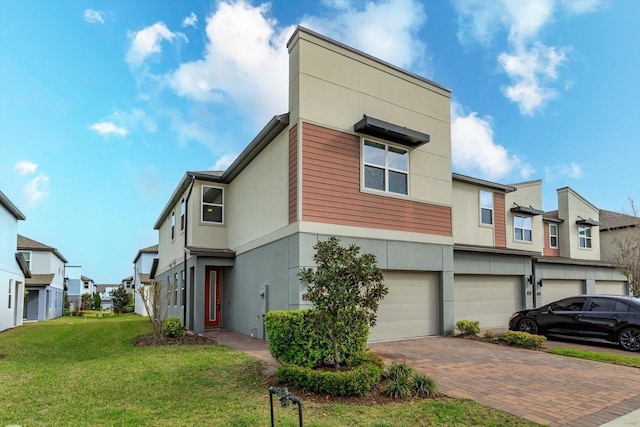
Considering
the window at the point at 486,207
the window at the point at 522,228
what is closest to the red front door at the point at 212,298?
the window at the point at 486,207

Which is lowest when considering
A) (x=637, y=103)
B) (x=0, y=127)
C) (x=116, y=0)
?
(x=0, y=127)

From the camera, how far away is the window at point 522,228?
19.7 m

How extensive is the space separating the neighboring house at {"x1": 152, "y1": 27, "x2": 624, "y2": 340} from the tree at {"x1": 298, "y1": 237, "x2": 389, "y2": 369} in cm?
322

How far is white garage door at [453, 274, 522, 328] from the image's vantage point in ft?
48.2

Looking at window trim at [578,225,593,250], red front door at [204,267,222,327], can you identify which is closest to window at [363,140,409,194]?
red front door at [204,267,222,327]

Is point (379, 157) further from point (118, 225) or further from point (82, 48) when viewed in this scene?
point (118, 225)

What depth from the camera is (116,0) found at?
40.8 feet

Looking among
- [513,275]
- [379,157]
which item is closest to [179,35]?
[379,157]

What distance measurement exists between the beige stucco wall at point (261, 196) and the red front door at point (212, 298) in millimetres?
1956

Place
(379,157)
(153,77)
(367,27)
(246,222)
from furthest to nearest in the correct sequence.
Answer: (153,77) < (246,222) < (367,27) < (379,157)

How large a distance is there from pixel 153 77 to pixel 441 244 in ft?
41.1

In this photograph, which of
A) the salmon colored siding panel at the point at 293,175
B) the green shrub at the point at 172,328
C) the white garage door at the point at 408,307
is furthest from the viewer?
the green shrub at the point at 172,328

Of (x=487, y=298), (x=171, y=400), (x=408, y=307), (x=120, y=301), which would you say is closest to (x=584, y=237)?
(x=487, y=298)

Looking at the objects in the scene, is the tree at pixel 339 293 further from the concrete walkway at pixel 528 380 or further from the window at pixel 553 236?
the window at pixel 553 236
